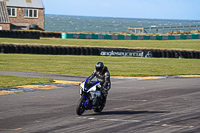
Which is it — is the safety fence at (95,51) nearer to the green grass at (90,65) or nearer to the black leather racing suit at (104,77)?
the green grass at (90,65)

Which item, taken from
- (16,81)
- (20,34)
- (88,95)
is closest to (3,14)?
(20,34)

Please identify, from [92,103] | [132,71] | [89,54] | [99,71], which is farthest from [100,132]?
[89,54]

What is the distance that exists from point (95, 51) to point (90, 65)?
23.3 ft

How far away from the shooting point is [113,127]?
9375mm

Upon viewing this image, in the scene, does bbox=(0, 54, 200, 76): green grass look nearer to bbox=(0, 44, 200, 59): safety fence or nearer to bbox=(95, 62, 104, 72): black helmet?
bbox=(0, 44, 200, 59): safety fence

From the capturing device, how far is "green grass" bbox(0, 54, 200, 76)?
90.6 feet

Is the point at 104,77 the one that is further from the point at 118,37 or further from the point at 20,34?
the point at 118,37

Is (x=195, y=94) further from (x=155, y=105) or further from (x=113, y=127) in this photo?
(x=113, y=127)

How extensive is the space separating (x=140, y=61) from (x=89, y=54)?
568 cm

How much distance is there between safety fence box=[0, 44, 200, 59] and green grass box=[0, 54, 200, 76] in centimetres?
79

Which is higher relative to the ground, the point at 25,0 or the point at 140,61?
the point at 25,0

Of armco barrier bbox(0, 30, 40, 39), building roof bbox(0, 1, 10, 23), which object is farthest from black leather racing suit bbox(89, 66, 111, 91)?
building roof bbox(0, 1, 10, 23)

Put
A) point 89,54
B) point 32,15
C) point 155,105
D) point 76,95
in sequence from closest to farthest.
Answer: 1. point 155,105
2. point 76,95
3. point 89,54
4. point 32,15

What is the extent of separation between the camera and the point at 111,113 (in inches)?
459
